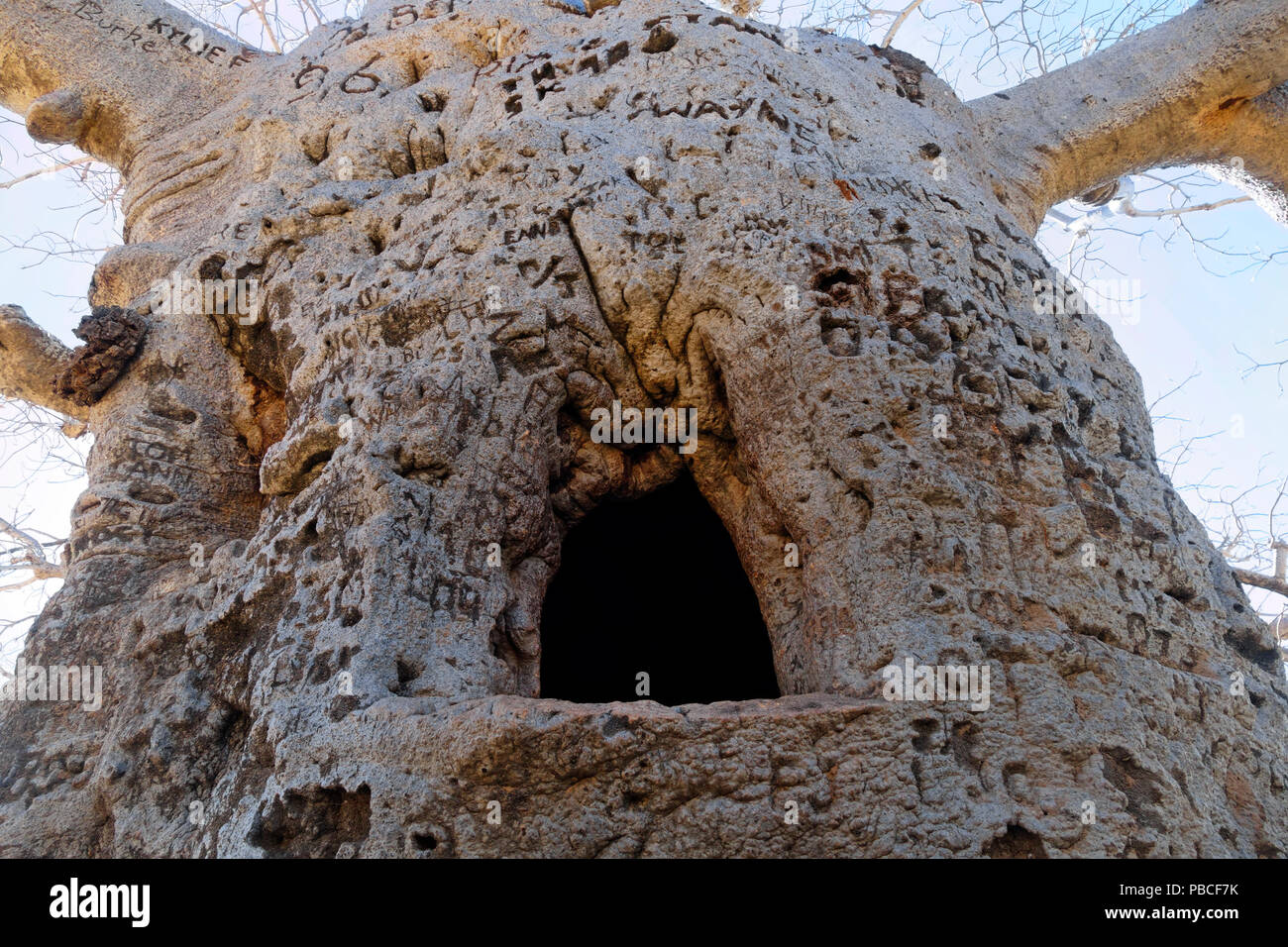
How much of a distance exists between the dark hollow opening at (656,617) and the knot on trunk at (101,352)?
1.79 meters

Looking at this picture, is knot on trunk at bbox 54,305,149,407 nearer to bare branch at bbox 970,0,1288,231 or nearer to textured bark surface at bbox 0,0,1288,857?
textured bark surface at bbox 0,0,1288,857

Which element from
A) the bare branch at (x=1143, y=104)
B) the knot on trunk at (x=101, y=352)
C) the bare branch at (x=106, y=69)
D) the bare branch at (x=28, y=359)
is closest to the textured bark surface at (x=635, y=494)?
the knot on trunk at (x=101, y=352)

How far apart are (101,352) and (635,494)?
6.80 ft

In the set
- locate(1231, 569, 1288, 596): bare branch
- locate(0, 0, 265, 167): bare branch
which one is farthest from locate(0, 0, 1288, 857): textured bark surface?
locate(1231, 569, 1288, 596): bare branch

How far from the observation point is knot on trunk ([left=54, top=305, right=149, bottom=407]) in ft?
11.6

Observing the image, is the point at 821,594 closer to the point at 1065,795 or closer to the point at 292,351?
the point at 1065,795

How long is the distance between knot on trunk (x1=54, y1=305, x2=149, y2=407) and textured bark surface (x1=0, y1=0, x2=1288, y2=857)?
2.8 inches

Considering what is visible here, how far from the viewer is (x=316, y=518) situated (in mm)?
2619

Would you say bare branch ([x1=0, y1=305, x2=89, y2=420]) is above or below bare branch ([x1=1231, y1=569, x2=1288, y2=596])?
above

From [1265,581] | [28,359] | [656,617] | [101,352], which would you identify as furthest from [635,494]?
[1265,581]

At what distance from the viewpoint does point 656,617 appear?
398cm

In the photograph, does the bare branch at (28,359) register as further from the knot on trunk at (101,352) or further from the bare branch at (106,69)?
the bare branch at (106,69)

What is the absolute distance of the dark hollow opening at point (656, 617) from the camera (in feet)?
12.4

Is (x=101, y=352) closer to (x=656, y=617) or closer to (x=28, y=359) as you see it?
(x=28, y=359)
